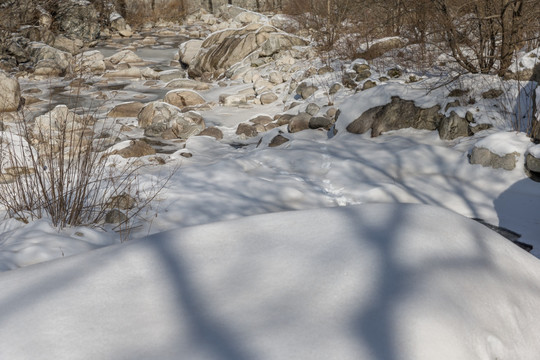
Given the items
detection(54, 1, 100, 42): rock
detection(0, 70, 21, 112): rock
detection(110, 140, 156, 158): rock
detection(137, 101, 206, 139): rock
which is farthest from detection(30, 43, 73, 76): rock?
detection(110, 140, 156, 158): rock

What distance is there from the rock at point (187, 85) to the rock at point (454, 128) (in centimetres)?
693

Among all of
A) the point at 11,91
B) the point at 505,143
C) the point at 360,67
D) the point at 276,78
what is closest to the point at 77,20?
the point at 11,91

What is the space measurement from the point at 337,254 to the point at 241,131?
6319 millimetres

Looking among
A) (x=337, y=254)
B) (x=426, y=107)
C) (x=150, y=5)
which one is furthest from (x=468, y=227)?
(x=150, y=5)

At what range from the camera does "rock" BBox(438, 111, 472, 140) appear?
5.57 m

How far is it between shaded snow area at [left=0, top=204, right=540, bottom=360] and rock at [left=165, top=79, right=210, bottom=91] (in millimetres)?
10055

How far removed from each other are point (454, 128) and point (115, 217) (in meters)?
3.66

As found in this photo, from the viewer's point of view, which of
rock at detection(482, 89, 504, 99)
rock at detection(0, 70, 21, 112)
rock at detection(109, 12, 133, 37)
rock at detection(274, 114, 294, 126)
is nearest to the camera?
rock at detection(482, 89, 504, 99)

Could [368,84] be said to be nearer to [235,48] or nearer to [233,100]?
[233,100]

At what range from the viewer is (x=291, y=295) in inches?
56.2

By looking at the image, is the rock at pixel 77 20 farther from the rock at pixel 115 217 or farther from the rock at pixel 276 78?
the rock at pixel 115 217

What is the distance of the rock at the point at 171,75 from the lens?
1296cm

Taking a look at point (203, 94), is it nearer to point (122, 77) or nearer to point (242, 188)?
point (122, 77)

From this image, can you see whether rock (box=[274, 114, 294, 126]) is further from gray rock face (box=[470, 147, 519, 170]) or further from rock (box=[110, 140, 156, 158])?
gray rock face (box=[470, 147, 519, 170])
